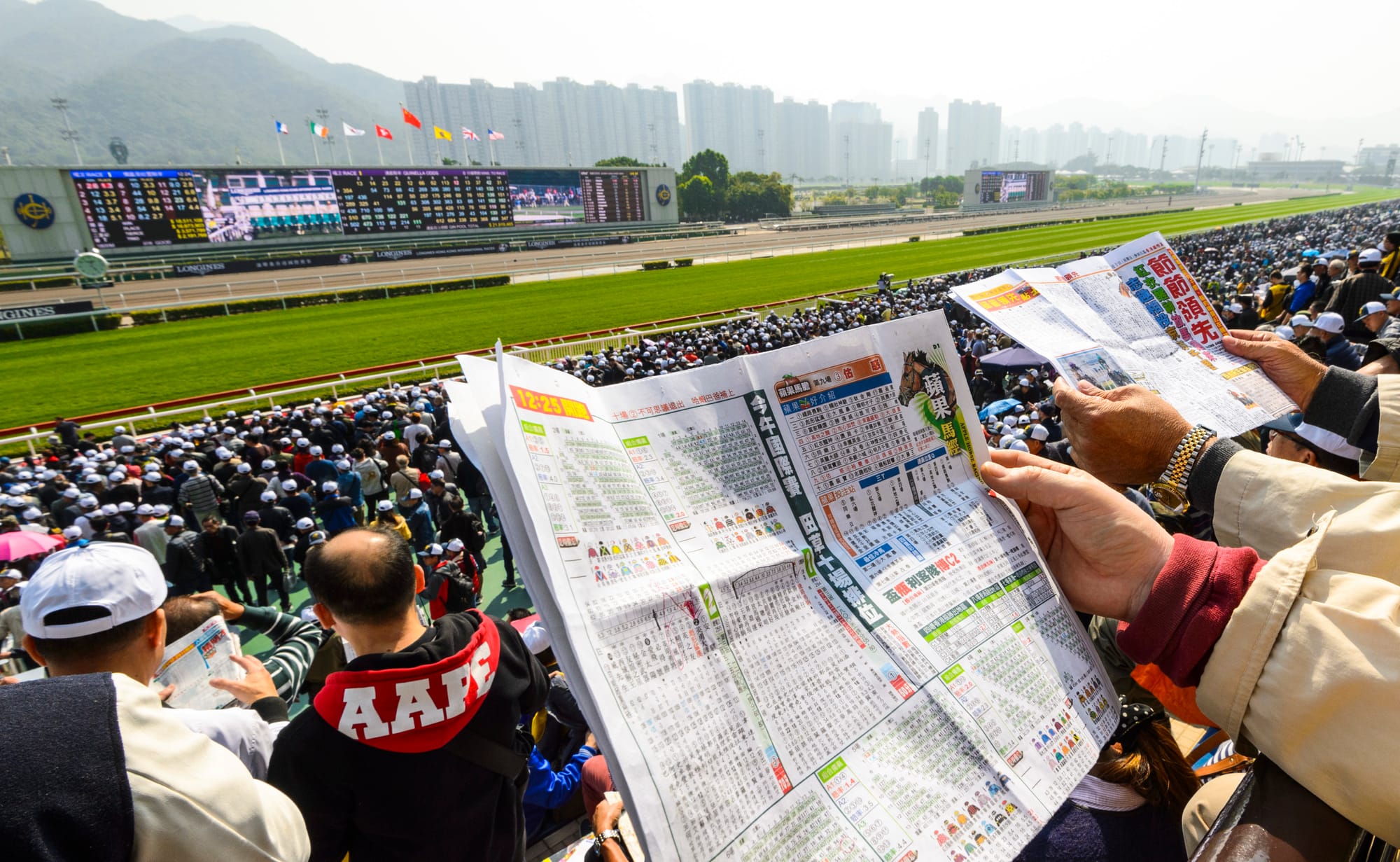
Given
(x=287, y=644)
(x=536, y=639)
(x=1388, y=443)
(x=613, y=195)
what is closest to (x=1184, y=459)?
(x=1388, y=443)

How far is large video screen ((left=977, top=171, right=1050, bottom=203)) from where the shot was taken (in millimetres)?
68062

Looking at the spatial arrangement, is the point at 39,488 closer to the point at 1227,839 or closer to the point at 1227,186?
the point at 1227,839

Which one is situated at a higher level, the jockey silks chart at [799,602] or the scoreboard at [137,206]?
the scoreboard at [137,206]

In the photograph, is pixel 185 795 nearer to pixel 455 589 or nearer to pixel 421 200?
pixel 455 589

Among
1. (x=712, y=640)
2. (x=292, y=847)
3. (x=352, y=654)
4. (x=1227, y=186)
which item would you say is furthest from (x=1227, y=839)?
(x=1227, y=186)

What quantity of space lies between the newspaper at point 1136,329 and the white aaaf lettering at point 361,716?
2038 mm

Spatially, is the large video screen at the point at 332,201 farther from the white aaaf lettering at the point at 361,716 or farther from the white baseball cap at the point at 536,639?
the white aaaf lettering at the point at 361,716

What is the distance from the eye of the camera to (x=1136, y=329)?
2430 mm

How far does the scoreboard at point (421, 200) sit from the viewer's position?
38.3m

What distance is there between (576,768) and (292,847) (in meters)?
2.05

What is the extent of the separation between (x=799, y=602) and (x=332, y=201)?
4521cm

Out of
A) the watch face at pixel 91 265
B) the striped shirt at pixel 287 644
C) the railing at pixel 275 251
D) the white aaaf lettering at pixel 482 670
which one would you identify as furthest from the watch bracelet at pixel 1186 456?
the railing at pixel 275 251

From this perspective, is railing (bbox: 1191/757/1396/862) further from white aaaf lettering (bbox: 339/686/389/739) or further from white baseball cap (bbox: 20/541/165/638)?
white baseball cap (bbox: 20/541/165/638)

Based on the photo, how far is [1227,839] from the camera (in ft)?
2.94
